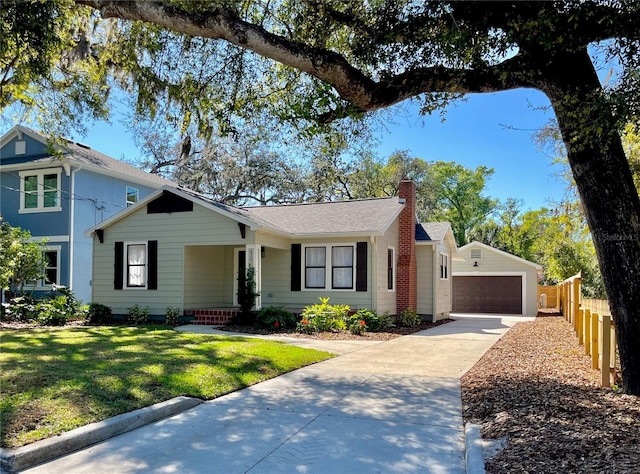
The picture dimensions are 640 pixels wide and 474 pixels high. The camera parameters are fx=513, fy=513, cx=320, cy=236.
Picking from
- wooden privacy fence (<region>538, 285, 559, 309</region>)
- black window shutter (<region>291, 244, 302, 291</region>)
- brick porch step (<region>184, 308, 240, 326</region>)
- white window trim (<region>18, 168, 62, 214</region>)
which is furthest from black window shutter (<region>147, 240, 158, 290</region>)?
wooden privacy fence (<region>538, 285, 559, 309</region>)

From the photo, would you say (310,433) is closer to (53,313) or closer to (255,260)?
(255,260)

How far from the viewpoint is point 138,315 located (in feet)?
52.8

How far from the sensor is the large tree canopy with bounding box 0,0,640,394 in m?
5.71

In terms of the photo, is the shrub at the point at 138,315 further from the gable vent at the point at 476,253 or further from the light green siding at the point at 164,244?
the gable vent at the point at 476,253

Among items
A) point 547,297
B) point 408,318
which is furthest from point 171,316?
point 547,297

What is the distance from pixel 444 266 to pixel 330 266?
666 cm

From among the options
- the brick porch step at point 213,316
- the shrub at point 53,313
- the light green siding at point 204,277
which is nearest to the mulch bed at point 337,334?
the brick porch step at point 213,316

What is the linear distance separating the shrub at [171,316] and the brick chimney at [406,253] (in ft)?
24.3

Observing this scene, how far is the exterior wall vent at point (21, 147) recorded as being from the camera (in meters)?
20.6

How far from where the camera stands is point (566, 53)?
6.20 metres

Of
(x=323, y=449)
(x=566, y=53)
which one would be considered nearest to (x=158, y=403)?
(x=323, y=449)

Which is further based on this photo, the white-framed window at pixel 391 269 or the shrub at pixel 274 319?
the white-framed window at pixel 391 269

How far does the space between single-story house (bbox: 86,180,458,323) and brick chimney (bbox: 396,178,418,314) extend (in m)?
0.03

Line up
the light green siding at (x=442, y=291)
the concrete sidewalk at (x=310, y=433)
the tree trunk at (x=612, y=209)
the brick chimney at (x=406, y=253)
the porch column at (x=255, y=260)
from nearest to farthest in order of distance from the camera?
the concrete sidewalk at (x=310, y=433)
the tree trunk at (x=612, y=209)
the porch column at (x=255, y=260)
the brick chimney at (x=406, y=253)
the light green siding at (x=442, y=291)
